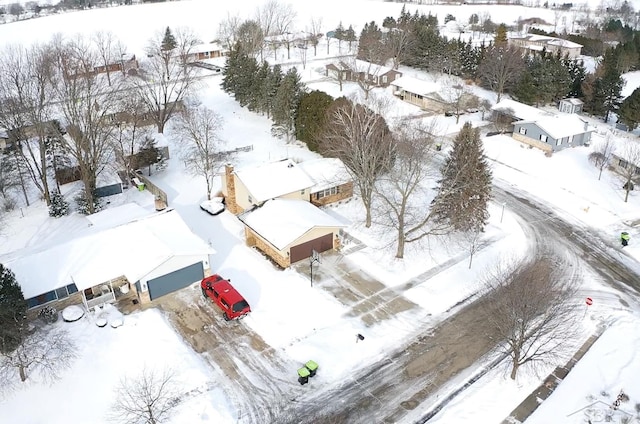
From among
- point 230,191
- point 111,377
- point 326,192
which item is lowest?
point 111,377

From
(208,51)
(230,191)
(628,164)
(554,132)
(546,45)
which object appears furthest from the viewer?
(208,51)

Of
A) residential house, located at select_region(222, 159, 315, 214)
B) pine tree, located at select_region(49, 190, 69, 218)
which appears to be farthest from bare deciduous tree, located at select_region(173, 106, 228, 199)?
pine tree, located at select_region(49, 190, 69, 218)

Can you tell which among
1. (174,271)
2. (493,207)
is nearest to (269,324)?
(174,271)

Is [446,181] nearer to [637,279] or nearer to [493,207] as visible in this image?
[493,207]

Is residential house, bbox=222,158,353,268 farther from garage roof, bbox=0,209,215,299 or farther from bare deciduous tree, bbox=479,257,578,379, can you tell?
bare deciduous tree, bbox=479,257,578,379

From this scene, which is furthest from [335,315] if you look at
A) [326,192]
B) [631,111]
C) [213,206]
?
[631,111]

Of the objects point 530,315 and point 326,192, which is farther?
point 326,192

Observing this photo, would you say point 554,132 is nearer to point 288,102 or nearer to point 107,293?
point 288,102
